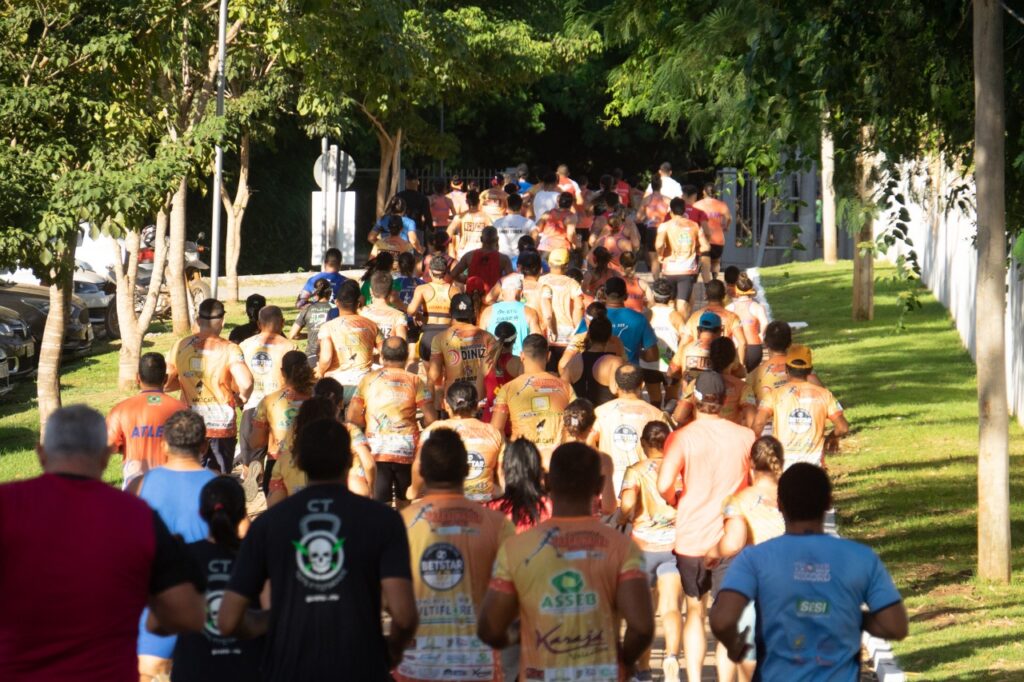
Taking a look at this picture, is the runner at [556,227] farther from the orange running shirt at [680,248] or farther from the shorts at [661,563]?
the shorts at [661,563]

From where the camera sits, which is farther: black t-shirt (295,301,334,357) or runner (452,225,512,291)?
runner (452,225,512,291)

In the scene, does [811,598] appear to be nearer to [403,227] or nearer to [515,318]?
[515,318]

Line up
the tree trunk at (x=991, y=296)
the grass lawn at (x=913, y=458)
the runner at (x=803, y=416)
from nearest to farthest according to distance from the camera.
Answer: the runner at (x=803, y=416), the grass lawn at (x=913, y=458), the tree trunk at (x=991, y=296)

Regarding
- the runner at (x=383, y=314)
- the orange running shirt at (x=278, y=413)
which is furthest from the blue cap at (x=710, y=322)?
the orange running shirt at (x=278, y=413)

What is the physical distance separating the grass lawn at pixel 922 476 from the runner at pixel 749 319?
1461 millimetres

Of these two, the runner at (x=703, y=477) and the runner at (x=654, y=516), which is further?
the runner at (x=654, y=516)

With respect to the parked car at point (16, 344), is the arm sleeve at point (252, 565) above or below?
below

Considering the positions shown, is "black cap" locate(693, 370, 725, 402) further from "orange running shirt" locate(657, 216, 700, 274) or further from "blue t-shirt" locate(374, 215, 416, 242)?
"blue t-shirt" locate(374, 215, 416, 242)

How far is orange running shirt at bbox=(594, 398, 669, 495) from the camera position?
32.5ft

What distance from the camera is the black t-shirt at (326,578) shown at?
5645 mm

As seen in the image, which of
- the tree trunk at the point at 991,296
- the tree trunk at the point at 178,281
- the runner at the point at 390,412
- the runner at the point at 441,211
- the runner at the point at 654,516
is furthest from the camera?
the runner at the point at 441,211

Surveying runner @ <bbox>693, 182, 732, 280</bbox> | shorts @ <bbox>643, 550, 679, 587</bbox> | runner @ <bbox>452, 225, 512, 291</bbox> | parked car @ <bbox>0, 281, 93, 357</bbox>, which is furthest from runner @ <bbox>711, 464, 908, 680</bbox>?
parked car @ <bbox>0, 281, 93, 357</bbox>

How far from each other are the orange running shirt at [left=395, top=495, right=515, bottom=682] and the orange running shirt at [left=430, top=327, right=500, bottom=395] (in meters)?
6.23

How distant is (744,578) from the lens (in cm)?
586
